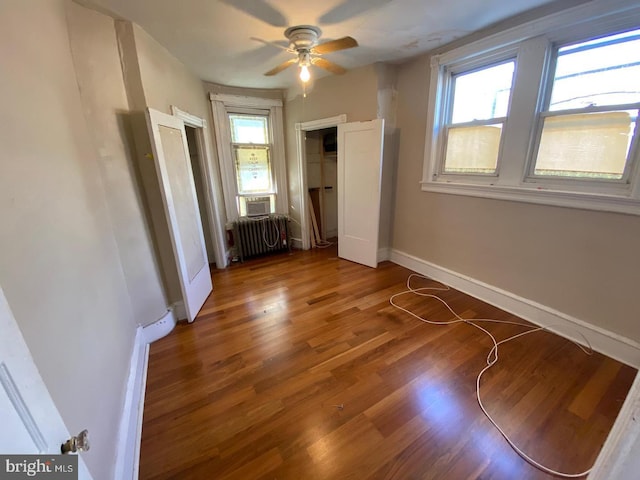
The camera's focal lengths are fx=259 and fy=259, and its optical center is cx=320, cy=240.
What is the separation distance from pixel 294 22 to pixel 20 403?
2.55 metres

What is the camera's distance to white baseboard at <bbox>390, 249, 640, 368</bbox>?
1.87m

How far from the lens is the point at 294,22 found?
202 cm

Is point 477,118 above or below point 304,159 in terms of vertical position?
above

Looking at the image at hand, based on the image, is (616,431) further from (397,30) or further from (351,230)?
(351,230)

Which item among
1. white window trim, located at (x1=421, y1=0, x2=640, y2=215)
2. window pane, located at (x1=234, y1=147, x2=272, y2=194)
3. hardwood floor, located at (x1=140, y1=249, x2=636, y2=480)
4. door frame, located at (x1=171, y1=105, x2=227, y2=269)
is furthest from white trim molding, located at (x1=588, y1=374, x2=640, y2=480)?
window pane, located at (x1=234, y1=147, x2=272, y2=194)

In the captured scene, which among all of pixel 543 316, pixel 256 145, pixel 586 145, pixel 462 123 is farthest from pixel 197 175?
pixel 543 316

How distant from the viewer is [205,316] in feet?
8.41

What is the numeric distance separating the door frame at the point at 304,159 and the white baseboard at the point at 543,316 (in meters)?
1.88

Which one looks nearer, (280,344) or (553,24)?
(553,24)

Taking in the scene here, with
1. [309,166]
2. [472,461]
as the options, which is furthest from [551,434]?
[309,166]

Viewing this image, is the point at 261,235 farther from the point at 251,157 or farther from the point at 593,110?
the point at 593,110

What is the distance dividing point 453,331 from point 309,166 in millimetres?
3343

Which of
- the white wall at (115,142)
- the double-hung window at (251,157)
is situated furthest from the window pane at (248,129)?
the white wall at (115,142)

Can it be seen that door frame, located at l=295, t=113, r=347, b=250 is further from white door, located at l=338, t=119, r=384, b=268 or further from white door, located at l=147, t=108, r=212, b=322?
white door, located at l=147, t=108, r=212, b=322
